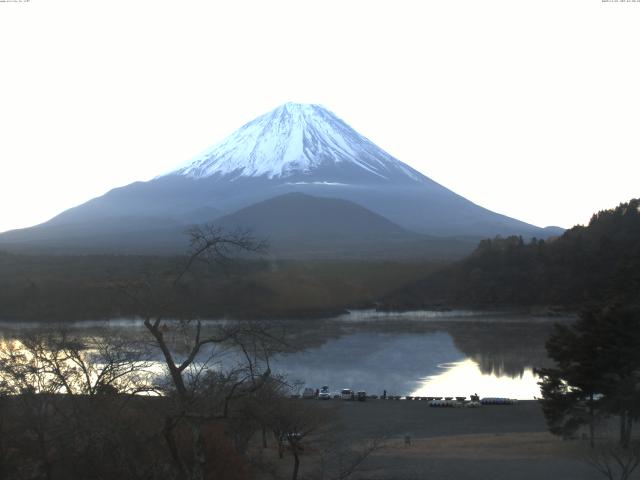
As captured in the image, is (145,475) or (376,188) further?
(376,188)

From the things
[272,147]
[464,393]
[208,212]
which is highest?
[272,147]

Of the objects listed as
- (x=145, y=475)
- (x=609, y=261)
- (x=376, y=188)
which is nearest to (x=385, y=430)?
(x=145, y=475)

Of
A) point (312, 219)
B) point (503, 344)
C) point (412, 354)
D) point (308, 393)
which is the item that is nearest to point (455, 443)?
point (308, 393)

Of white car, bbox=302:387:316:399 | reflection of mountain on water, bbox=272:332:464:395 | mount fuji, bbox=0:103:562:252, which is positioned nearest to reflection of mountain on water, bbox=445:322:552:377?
reflection of mountain on water, bbox=272:332:464:395

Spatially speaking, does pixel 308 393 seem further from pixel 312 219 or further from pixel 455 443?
pixel 312 219

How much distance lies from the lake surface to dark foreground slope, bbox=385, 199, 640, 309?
17.3 feet

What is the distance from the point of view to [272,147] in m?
90.9

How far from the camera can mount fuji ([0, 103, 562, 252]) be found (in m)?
68.1

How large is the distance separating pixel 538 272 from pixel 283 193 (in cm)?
4602

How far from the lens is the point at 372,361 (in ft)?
62.3

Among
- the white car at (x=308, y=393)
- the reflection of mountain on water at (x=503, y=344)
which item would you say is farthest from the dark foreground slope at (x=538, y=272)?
the white car at (x=308, y=393)

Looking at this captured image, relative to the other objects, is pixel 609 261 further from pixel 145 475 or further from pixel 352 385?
pixel 145 475

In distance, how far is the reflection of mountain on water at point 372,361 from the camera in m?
16.4

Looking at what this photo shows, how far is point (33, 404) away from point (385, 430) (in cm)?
714
